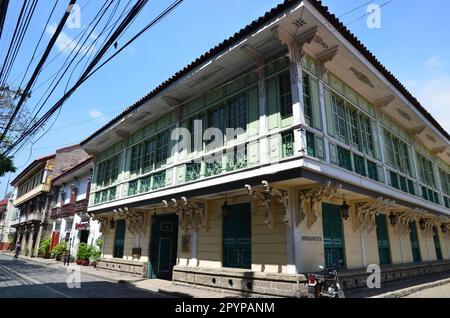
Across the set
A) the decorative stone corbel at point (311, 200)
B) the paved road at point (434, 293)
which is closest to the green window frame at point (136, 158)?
the decorative stone corbel at point (311, 200)

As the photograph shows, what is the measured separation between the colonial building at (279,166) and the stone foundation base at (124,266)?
0.29 ft

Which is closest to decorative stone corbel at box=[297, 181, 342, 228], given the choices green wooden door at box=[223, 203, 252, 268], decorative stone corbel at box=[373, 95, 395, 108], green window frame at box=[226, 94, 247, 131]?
green wooden door at box=[223, 203, 252, 268]

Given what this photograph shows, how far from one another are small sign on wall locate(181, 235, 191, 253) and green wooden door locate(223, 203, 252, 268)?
1.73m

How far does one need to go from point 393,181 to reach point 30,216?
33925 mm

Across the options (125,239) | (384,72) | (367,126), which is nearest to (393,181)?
(367,126)

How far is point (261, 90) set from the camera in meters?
8.99

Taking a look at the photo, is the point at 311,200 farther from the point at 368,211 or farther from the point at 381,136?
the point at 381,136

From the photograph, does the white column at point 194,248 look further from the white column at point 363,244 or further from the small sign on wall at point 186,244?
the white column at point 363,244

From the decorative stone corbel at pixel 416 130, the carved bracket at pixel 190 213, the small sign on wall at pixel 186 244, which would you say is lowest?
the small sign on wall at pixel 186 244

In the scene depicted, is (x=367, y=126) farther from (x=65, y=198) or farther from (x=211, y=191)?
(x=65, y=198)

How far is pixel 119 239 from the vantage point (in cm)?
1558

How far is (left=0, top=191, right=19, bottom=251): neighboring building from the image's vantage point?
43241 millimetres

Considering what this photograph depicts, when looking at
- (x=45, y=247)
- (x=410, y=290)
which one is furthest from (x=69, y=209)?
(x=410, y=290)

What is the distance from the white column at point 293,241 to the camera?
7.54m
